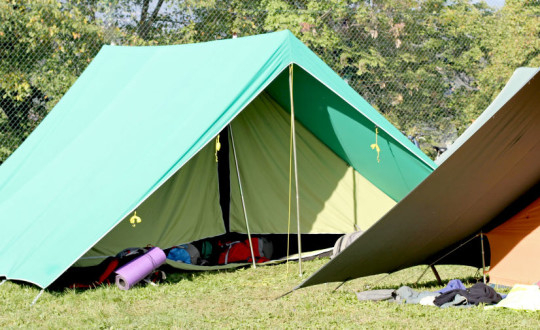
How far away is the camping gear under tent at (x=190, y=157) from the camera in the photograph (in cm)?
451

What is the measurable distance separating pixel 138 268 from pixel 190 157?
30.1 inches

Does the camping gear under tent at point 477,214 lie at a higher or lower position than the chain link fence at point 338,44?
lower

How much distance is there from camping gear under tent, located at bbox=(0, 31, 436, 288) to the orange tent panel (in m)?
1.14

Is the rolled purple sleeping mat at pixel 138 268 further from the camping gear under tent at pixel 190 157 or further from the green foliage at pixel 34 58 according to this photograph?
the green foliage at pixel 34 58

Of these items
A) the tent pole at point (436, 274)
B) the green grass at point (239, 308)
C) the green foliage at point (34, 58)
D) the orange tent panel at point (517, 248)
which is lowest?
the green grass at point (239, 308)

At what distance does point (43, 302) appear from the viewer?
4145 mm

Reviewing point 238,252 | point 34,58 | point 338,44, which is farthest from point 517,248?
point 338,44

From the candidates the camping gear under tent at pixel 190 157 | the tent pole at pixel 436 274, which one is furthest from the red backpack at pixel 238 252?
the tent pole at pixel 436 274

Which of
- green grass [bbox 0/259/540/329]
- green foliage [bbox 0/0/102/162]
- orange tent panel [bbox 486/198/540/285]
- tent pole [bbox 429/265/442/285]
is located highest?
green foliage [bbox 0/0/102/162]

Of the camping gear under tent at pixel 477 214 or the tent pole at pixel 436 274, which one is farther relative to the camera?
the tent pole at pixel 436 274

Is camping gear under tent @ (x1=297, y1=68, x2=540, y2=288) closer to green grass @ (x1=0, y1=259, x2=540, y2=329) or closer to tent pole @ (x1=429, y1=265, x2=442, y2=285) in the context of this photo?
tent pole @ (x1=429, y1=265, x2=442, y2=285)

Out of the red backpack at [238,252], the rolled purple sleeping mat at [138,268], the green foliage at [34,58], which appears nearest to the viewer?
the rolled purple sleeping mat at [138,268]

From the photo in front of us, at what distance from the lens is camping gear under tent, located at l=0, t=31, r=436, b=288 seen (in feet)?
14.8

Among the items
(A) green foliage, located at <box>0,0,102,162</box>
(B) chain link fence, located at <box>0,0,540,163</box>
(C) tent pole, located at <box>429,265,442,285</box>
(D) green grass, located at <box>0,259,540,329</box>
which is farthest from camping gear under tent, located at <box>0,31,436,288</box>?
(B) chain link fence, located at <box>0,0,540,163</box>
